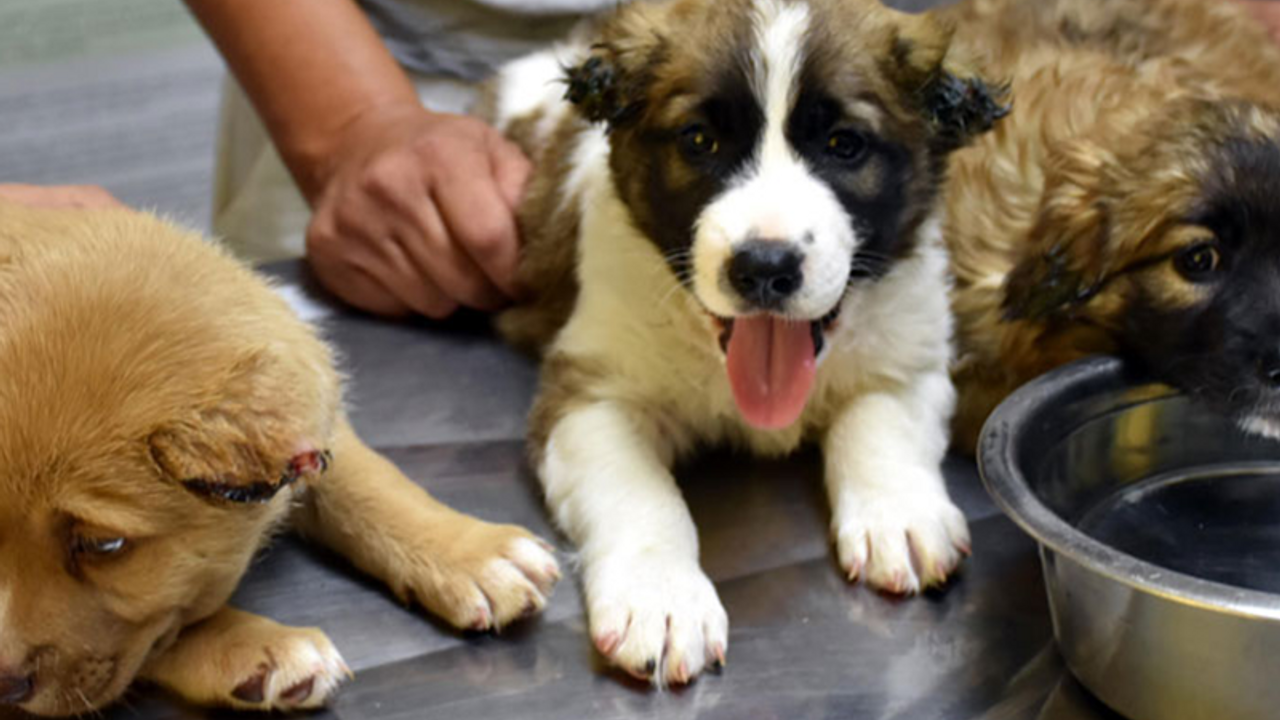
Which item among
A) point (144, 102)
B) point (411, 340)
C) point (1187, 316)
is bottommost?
point (144, 102)

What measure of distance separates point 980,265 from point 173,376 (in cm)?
139

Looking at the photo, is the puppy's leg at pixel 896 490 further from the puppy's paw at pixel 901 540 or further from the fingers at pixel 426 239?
the fingers at pixel 426 239

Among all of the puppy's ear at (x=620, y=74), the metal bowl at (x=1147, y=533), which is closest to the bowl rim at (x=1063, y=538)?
the metal bowl at (x=1147, y=533)

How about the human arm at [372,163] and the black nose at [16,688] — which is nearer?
the black nose at [16,688]

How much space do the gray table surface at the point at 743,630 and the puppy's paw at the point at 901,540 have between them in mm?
25

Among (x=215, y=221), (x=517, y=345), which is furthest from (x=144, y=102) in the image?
(x=517, y=345)

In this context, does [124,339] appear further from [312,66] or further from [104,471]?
[312,66]

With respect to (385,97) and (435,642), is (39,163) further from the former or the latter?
(435,642)

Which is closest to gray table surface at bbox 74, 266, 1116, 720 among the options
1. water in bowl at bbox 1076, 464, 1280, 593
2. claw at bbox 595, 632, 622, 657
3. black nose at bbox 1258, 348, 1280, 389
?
claw at bbox 595, 632, 622, 657

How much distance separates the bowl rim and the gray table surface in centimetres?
22

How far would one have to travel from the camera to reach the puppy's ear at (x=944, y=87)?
6.99ft

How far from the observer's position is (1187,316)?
203 cm

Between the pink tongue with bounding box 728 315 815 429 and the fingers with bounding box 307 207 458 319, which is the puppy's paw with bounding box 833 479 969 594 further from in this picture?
the fingers with bounding box 307 207 458 319

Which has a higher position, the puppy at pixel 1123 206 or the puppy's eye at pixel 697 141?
the puppy's eye at pixel 697 141
